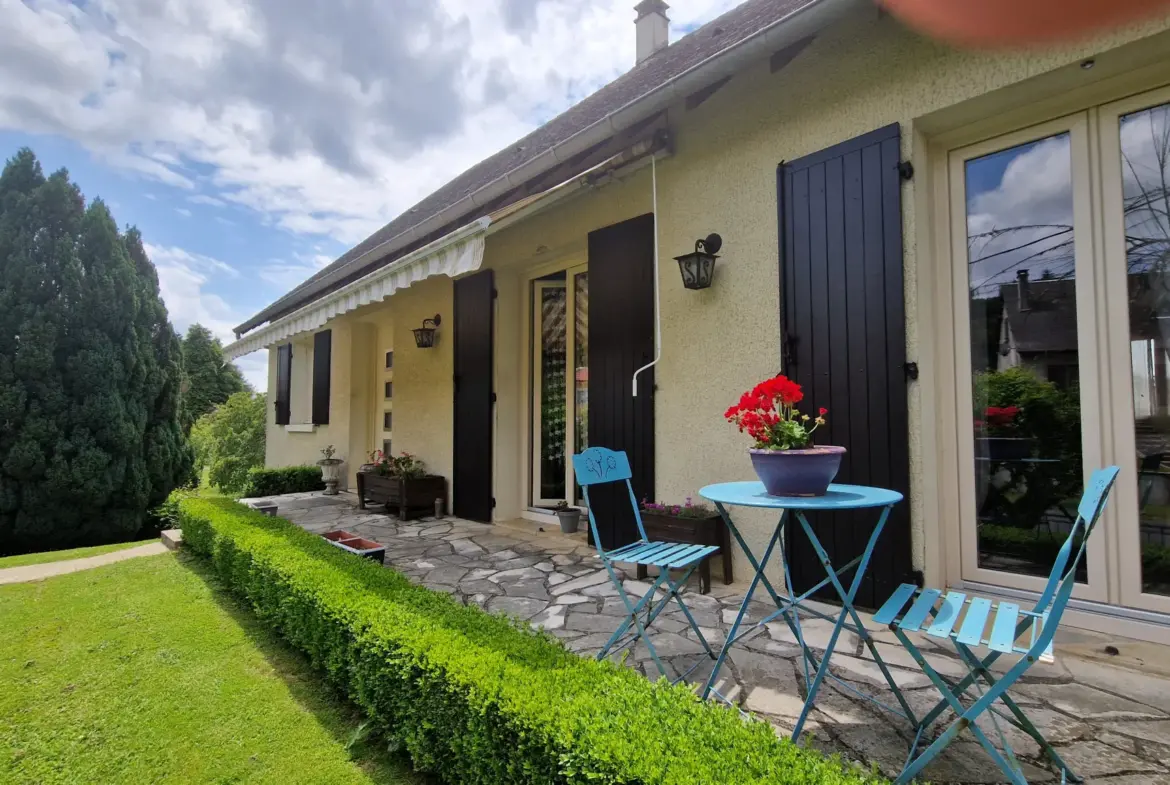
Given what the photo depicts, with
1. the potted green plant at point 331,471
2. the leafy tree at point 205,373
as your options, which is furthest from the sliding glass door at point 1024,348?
the leafy tree at point 205,373

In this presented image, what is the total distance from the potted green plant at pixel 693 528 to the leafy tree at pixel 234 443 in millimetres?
15206

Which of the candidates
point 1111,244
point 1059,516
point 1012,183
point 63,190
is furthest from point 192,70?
point 1059,516

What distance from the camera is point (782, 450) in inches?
98.3

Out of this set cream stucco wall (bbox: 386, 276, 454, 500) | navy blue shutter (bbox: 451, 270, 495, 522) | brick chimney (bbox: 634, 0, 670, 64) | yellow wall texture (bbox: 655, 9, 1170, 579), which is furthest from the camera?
brick chimney (bbox: 634, 0, 670, 64)

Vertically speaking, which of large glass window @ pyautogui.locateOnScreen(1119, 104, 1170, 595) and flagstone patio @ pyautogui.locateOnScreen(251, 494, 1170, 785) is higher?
large glass window @ pyautogui.locateOnScreen(1119, 104, 1170, 595)

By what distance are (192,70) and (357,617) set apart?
345 inches

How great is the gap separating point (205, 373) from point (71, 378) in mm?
28935

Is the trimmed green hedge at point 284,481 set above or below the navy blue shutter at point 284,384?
below

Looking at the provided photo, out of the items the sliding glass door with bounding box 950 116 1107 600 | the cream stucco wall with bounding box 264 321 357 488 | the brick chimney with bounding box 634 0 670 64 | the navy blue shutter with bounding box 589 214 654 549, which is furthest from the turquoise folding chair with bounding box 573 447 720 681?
the cream stucco wall with bounding box 264 321 357 488

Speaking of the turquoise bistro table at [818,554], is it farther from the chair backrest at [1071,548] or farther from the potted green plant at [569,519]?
the potted green plant at [569,519]

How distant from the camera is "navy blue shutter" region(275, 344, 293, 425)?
1408 cm

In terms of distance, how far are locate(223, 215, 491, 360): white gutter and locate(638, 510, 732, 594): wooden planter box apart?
117 inches

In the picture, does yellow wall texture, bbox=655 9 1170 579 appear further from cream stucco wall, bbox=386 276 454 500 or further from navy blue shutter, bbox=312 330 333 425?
navy blue shutter, bbox=312 330 333 425

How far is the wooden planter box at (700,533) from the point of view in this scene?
4332 mm
